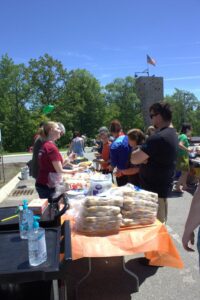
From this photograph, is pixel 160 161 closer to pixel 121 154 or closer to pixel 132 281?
pixel 121 154

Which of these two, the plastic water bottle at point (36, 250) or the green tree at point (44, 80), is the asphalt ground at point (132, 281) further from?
the green tree at point (44, 80)

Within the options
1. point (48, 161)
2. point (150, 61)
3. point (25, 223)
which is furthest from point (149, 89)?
point (25, 223)

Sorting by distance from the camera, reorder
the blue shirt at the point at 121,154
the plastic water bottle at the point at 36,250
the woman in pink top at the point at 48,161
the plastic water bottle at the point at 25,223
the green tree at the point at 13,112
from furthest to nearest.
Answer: the green tree at the point at 13,112 < the blue shirt at the point at 121,154 < the woman in pink top at the point at 48,161 < the plastic water bottle at the point at 25,223 < the plastic water bottle at the point at 36,250

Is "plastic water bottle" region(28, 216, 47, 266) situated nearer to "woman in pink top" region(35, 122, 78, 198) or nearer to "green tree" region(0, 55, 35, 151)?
"woman in pink top" region(35, 122, 78, 198)

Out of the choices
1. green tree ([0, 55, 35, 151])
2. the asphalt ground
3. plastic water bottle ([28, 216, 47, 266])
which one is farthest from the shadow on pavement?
green tree ([0, 55, 35, 151])

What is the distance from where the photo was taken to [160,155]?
3271 millimetres

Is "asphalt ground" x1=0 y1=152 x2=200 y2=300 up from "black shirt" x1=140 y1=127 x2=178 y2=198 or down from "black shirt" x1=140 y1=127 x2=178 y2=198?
down

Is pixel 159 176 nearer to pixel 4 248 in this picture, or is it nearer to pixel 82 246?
pixel 82 246

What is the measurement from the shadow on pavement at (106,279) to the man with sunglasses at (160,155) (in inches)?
30.5

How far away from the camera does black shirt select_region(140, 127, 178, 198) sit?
3.23 meters

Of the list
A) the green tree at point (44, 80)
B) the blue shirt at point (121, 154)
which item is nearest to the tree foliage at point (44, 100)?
the green tree at point (44, 80)

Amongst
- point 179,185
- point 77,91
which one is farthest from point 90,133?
point 179,185

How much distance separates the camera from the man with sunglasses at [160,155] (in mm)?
3234

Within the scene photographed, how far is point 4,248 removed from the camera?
1.97m
